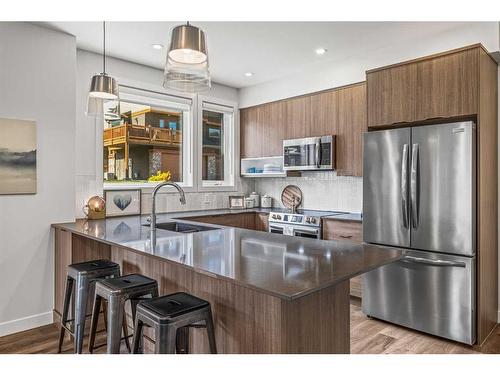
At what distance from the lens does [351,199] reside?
4.44 m

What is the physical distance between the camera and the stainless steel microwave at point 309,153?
4.17 m

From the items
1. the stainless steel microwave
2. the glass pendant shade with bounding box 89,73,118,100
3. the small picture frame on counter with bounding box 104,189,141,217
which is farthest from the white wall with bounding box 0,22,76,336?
the stainless steel microwave

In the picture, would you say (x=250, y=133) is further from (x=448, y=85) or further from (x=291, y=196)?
(x=448, y=85)

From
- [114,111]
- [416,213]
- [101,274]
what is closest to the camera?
[101,274]

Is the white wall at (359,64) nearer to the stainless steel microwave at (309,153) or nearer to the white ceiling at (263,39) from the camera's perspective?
the white ceiling at (263,39)

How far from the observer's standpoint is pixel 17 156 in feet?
10.1

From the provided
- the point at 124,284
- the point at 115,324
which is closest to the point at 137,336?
the point at 115,324

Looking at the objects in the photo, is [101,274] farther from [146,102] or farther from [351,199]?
[351,199]

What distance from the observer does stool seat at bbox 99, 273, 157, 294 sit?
86.0 inches
